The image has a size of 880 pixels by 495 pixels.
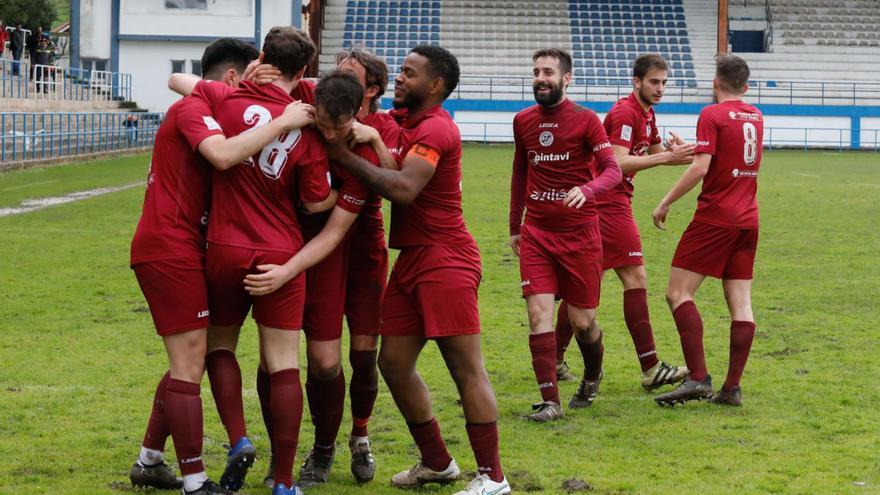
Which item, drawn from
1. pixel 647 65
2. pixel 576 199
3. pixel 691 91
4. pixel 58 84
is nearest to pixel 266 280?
pixel 576 199

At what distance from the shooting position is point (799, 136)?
146ft

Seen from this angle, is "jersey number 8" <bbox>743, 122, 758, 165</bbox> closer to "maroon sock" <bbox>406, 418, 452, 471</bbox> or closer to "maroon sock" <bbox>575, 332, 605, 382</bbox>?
"maroon sock" <bbox>575, 332, 605, 382</bbox>

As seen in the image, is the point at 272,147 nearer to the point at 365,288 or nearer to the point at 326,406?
the point at 365,288

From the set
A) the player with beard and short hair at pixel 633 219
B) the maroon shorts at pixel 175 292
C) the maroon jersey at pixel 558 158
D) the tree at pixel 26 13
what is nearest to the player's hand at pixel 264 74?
the maroon shorts at pixel 175 292

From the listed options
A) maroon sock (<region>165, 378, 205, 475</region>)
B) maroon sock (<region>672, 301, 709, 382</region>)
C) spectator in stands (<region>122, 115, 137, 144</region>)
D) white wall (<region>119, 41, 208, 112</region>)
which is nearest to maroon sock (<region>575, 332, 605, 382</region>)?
maroon sock (<region>672, 301, 709, 382</region>)

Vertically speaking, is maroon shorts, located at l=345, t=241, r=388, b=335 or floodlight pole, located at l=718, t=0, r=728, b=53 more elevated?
floodlight pole, located at l=718, t=0, r=728, b=53

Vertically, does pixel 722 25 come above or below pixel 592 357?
above

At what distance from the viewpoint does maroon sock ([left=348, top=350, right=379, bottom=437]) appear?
5.74 metres

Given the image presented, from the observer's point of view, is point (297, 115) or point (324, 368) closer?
point (297, 115)

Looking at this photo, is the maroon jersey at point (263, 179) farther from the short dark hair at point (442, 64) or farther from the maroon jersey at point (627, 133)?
the maroon jersey at point (627, 133)

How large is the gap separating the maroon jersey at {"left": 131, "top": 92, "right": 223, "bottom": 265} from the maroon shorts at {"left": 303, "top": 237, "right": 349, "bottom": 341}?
545 mm

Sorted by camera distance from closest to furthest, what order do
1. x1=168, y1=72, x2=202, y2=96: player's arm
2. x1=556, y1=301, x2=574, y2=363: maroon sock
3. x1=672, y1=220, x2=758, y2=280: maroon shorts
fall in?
x1=168, y1=72, x2=202, y2=96: player's arm, x1=672, y1=220, x2=758, y2=280: maroon shorts, x1=556, y1=301, x2=574, y2=363: maroon sock

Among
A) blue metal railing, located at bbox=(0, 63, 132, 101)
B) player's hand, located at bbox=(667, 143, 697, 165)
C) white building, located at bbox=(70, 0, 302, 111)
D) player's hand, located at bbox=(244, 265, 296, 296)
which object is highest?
white building, located at bbox=(70, 0, 302, 111)

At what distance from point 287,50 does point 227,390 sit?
56.7 inches
